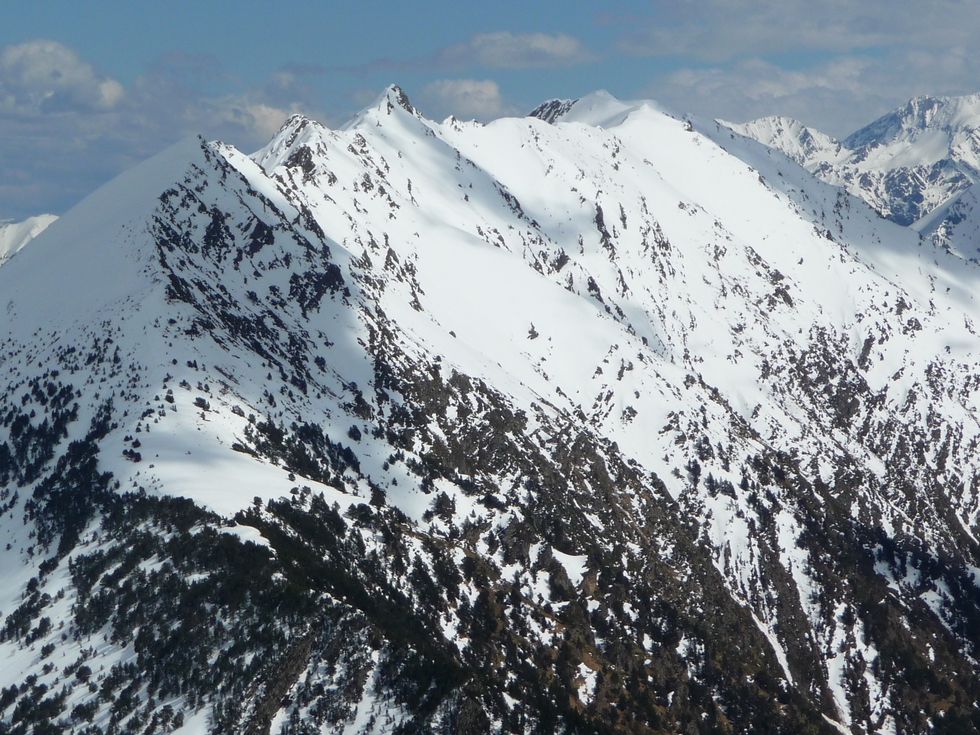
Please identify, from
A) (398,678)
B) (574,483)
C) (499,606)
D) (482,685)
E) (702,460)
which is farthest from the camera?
(702,460)

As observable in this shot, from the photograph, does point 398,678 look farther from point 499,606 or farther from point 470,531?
point 470,531

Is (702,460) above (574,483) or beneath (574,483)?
beneath

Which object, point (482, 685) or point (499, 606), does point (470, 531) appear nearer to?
point (499, 606)

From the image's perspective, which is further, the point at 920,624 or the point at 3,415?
the point at 920,624

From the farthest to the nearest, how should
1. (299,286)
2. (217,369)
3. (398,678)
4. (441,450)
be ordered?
1. (299,286)
2. (441,450)
3. (217,369)
4. (398,678)

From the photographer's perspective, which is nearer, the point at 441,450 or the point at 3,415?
the point at 3,415

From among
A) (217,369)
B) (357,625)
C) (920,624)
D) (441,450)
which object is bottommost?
(920,624)

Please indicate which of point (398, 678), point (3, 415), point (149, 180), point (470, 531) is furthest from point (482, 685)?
point (149, 180)

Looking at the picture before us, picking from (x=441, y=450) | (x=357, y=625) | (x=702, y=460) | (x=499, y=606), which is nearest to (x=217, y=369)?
(x=441, y=450)

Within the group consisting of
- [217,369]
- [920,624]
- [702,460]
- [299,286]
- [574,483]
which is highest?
[217,369]

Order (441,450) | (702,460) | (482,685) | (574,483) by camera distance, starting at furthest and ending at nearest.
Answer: (702,460) → (574,483) → (441,450) → (482,685)
